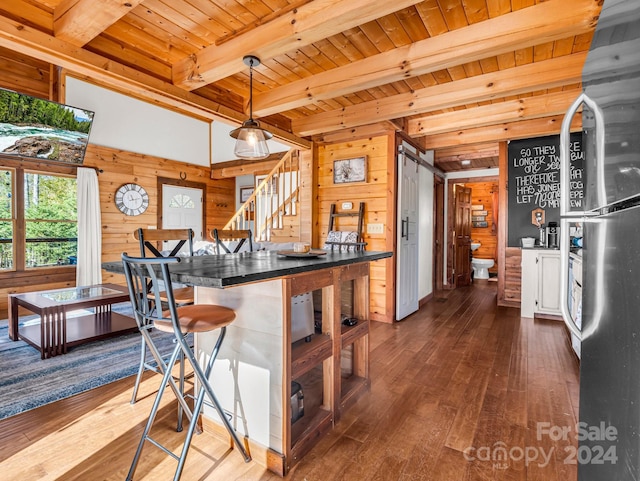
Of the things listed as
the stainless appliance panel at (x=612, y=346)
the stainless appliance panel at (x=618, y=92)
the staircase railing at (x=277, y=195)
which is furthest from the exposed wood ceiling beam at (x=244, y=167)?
the stainless appliance panel at (x=612, y=346)

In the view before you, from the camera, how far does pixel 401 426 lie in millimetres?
1937

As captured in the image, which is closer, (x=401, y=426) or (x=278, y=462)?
(x=278, y=462)

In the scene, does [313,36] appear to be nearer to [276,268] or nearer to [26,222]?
[276,268]

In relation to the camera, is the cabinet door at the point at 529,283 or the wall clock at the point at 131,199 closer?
the cabinet door at the point at 529,283

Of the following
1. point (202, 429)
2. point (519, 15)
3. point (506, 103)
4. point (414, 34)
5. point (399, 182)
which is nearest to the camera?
point (202, 429)

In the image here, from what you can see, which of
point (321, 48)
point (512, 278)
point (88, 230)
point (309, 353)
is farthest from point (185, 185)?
point (512, 278)

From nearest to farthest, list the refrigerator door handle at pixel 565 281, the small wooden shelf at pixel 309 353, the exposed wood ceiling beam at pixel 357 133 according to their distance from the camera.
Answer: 1. the refrigerator door handle at pixel 565 281
2. the small wooden shelf at pixel 309 353
3. the exposed wood ceiling beam at pixel 357 133

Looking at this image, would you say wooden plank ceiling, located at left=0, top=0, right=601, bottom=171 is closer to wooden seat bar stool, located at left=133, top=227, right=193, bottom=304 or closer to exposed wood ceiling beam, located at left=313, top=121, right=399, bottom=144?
exposed wood ceiling beam, located at left=313, top=121, right=399, bottom=144

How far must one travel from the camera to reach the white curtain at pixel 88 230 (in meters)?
5.11

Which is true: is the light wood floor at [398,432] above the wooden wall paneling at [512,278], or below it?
below

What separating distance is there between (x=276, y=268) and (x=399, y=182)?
10.3 ft

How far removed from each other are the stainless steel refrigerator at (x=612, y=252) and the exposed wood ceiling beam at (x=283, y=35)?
4.64 ft

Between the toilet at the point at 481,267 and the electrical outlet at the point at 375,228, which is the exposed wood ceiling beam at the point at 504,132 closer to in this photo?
the electrical outlet at the point at 375,228

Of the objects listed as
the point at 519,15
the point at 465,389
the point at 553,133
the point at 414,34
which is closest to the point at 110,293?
the point at 465,389
